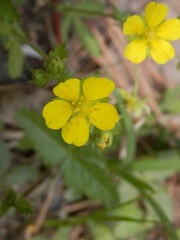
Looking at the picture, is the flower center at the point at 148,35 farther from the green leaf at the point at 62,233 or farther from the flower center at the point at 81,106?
the green leaf at the point at 62,233

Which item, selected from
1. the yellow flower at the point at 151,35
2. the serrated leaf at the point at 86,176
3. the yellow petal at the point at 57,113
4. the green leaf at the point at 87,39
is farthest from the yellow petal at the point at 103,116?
the green leaf at the point at 87,39

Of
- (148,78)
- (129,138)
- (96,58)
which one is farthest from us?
(148,78)

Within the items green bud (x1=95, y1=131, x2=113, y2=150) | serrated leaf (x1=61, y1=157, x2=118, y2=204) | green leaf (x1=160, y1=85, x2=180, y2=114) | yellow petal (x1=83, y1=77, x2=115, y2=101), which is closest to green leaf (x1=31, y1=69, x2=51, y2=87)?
yellow petal (x1=83, y1=77, x2=115, y2=101)

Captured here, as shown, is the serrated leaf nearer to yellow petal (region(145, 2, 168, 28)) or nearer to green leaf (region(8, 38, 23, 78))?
green leaf (region(8, 38, 23, 78))

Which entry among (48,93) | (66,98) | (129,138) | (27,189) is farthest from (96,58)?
(66,98)

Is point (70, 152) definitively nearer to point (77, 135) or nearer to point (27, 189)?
point (27, 189)

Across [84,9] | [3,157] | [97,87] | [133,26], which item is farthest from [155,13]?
[3,157]
